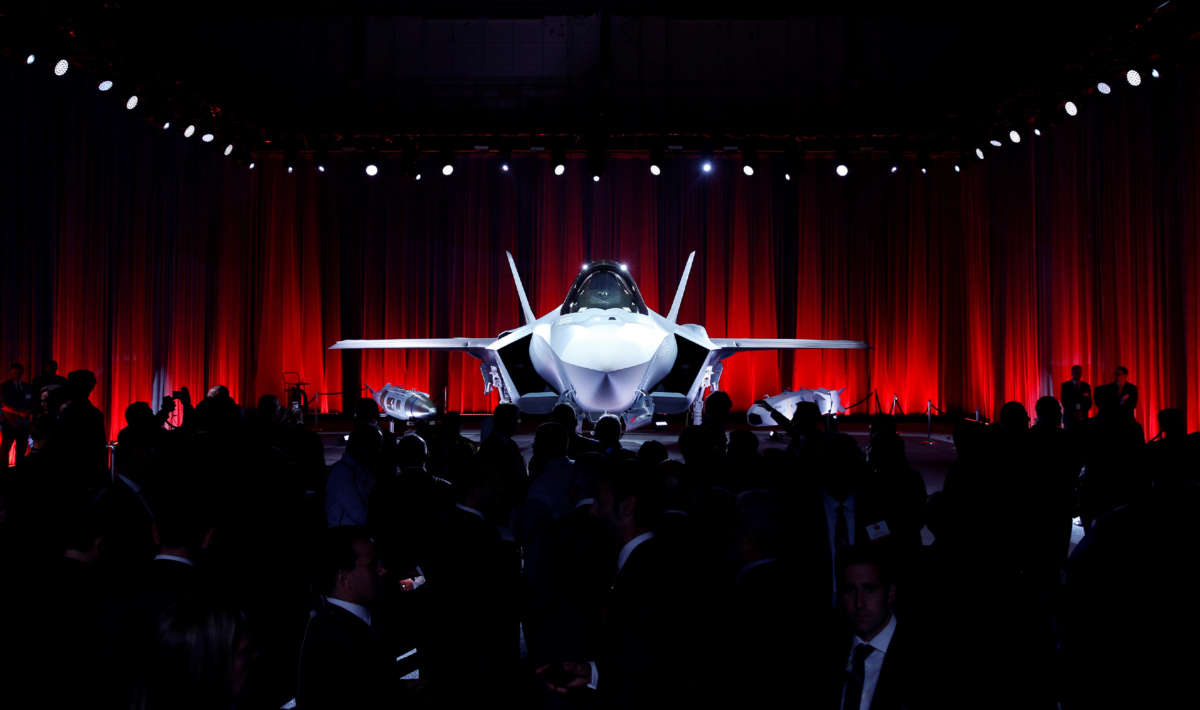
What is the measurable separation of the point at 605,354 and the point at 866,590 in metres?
7.49

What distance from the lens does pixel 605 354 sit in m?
9.59

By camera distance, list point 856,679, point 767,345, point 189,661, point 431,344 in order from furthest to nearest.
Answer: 1. point 767,345
2. point 431,344
3. point 856,679
4. point 189,661

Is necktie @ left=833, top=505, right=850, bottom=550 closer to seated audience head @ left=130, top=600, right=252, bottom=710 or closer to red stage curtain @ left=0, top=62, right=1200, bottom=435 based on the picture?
seated audience head @ left=130, top=600, right=252, bottom=710

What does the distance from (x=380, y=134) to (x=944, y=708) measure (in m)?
15.4

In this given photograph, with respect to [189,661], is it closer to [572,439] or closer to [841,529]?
[841,529]

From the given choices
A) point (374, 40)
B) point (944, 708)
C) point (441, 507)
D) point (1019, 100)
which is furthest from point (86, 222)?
point (1019, 100)

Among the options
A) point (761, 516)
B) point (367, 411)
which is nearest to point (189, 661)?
point (761, 516)

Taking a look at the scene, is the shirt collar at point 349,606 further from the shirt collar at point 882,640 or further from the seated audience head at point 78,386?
the seated audience head at point 78,386

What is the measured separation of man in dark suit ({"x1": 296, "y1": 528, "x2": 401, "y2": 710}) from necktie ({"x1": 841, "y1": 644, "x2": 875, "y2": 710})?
139 cm

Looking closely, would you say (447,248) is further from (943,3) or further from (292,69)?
(943,3)

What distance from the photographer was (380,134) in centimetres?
1504

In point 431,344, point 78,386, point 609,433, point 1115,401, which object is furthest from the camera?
point 431,344

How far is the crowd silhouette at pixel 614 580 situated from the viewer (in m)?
2.00

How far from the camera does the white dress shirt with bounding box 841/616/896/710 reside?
214 centimetres
